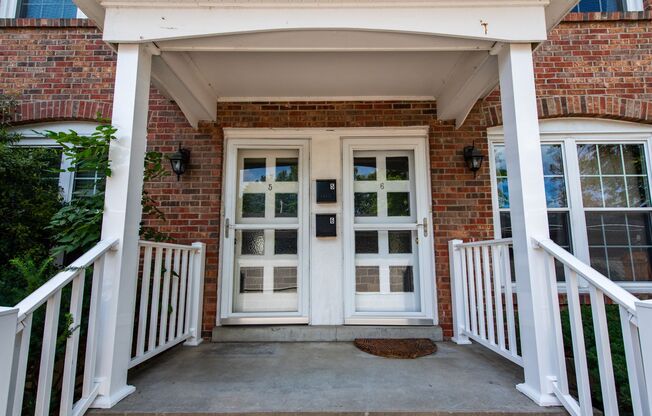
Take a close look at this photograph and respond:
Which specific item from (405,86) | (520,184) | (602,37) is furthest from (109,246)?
(602,37)

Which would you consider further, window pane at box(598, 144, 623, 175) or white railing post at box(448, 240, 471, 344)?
window pane at box(598, 144, 623, 175)

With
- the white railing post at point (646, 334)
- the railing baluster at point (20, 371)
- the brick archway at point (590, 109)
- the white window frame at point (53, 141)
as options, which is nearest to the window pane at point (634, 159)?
the brick archway at point (590, 109)

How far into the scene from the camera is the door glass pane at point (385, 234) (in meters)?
3.45

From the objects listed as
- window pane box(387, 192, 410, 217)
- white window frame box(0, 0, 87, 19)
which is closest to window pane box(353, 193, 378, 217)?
window pane box(387, 192, 410, 217)

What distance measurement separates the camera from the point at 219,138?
3539mm

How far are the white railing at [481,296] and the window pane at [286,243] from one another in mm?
1498

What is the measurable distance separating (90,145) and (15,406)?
1.34 m

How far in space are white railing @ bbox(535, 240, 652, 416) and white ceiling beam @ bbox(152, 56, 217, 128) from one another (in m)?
2.75

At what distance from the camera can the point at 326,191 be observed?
3.44 m

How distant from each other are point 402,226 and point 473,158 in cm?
95

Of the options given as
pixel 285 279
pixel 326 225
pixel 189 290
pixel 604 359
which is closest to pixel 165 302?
pixel 189 290

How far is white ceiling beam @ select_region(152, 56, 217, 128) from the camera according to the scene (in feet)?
8.54

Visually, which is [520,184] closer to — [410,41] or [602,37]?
[410,41]

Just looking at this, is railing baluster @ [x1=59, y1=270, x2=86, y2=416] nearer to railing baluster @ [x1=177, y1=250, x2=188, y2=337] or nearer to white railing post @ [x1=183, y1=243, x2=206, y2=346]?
railing baluster @ [x1=177, y1=250, x2=188, y2=337]
